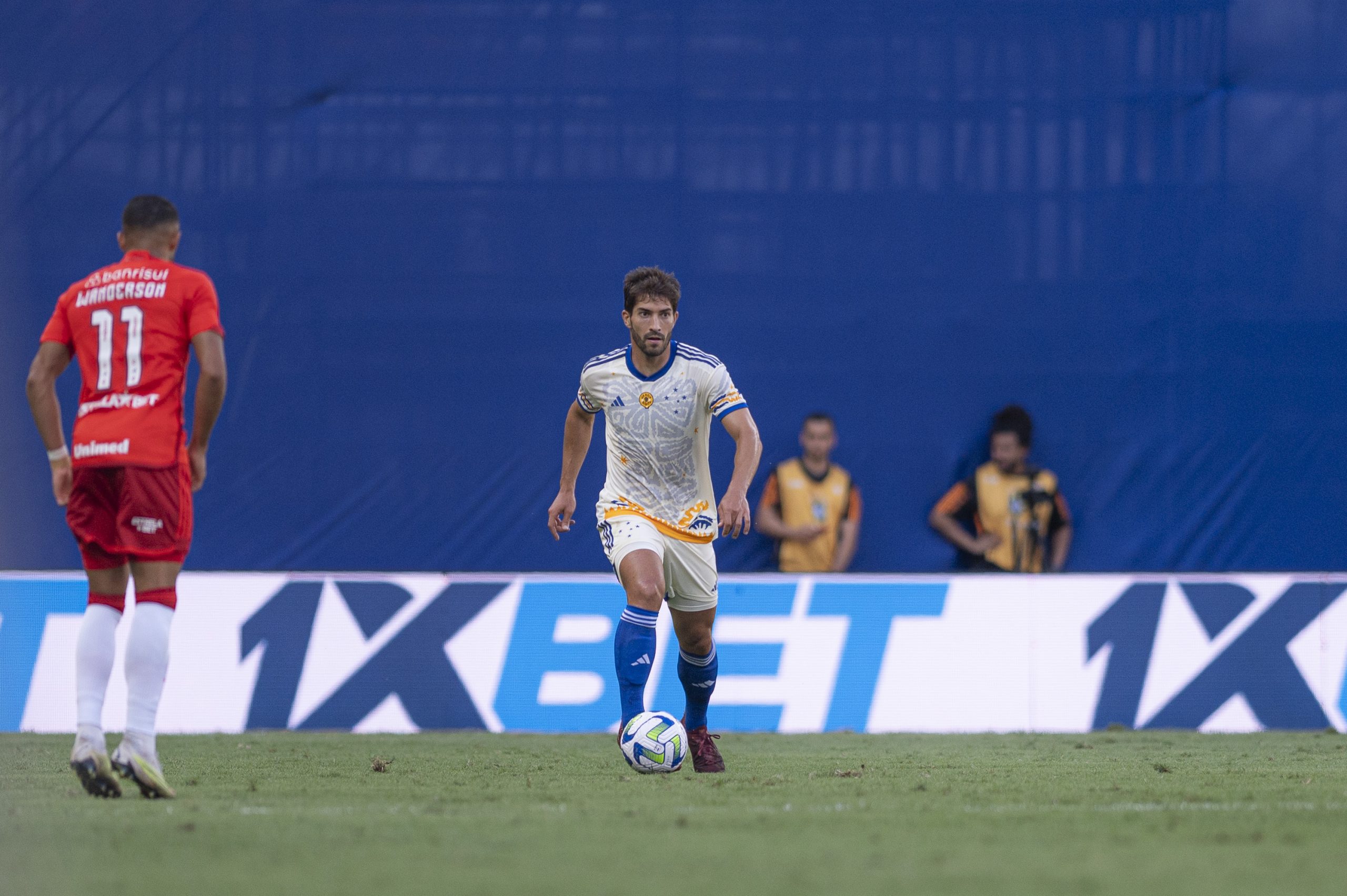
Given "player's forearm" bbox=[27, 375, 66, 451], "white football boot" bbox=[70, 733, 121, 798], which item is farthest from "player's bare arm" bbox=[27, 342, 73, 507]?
"white football boot" bbox=[70, 733, 121, 798]

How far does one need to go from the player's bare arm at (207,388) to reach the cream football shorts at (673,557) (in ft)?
5.71

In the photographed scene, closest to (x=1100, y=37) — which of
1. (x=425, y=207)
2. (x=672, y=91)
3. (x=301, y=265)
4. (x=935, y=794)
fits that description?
(x=672, y=91)

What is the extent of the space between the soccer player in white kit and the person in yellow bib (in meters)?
3.47

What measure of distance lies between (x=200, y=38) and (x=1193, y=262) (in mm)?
6551

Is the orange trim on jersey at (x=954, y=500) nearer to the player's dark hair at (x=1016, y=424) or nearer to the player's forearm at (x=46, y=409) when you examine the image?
the player's dark hair at (x=1016, y=424)

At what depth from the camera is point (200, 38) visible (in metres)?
10.6

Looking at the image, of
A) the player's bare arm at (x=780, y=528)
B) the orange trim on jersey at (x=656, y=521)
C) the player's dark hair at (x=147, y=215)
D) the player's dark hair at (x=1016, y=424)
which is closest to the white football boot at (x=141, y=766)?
the player's dark hair at (x=147, y=215)

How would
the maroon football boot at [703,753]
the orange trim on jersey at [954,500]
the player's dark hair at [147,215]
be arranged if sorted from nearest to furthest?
the player's dark hair at [147,215]
the maroon football boot at [703,753]
the orange trim on jersey at [954,500]

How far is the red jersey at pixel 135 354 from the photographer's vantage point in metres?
5.20

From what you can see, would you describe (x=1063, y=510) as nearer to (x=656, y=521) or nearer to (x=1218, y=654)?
(x=1218, y=654)

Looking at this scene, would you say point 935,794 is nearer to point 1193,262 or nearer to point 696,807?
point 696,807

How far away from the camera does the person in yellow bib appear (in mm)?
10148

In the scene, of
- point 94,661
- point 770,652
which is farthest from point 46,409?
point 770,652

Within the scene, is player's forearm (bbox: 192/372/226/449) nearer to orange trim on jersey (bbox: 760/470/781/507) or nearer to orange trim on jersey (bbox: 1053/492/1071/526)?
orange trim on jersey (bbox: 760/470/781/507)
